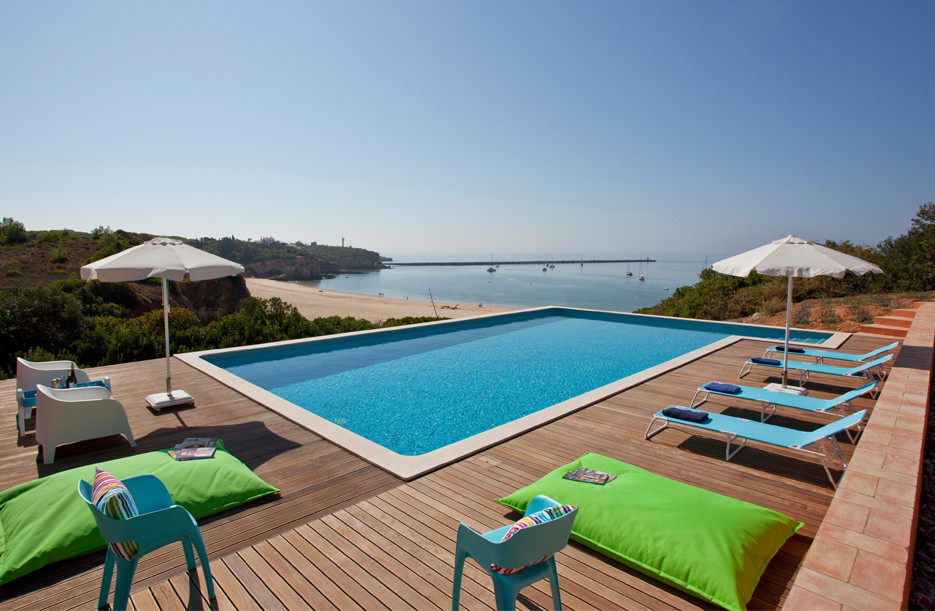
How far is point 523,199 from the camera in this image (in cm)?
4481

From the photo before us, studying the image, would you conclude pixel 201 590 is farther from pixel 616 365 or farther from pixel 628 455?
pixel 616 365

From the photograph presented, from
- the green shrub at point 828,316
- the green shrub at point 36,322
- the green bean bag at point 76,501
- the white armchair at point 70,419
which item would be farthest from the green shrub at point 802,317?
the green shrub at point 36,322

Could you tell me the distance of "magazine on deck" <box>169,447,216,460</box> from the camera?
3.37m

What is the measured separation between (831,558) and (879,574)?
0.16m

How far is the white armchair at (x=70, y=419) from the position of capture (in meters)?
3.62

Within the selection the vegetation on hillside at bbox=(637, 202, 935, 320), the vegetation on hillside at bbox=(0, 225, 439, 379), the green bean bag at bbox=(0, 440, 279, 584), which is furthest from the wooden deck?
the vegetation on hillside at bbox=(637, 202, 935, 320)

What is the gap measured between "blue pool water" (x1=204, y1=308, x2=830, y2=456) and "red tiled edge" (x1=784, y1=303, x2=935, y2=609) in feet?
12.3

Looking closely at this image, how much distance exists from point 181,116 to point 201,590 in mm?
15182

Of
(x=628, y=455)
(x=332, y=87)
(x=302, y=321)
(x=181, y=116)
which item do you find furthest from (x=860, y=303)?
(x=181, y=116)

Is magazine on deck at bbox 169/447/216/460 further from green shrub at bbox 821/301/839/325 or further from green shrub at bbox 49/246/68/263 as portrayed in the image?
green shrub at bbox 49/246/68/263

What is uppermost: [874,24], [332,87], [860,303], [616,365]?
[874,24]

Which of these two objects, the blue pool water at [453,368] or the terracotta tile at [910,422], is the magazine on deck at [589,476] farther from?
the terracotta tile at [910,422]

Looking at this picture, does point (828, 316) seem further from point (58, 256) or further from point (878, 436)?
point (58, 256)

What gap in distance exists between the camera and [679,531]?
2.45 meters
